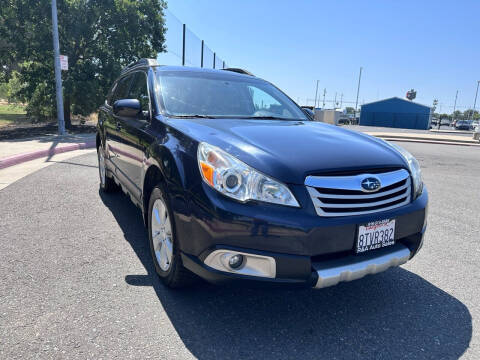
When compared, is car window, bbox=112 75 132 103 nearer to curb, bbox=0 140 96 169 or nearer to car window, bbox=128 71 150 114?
car window, bbox=128 71 150 114

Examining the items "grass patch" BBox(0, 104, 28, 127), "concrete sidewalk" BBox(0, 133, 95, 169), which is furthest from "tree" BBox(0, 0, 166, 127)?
"concrete sidewalk" BBox(0, 133, 95, 169)

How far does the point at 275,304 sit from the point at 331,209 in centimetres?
93

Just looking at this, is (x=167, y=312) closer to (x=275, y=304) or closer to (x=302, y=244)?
(x=275, y=304)

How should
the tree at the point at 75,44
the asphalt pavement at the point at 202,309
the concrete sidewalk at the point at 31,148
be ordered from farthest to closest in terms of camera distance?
1. the tree at the point at 75,44
2. the concrete sidewalk at the point at 31,148
3. the asphalt pavement at the point at 202,309

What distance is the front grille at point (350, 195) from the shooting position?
2.16 m

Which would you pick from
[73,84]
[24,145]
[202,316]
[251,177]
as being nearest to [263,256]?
[251,177]

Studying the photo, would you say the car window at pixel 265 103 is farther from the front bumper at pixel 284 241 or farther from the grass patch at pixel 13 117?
the grass patch at pixel 13 117

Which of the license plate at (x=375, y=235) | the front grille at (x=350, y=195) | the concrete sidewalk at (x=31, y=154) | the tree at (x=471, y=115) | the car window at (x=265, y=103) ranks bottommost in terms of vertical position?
the concrete sidewalk at (x=31, y=154)

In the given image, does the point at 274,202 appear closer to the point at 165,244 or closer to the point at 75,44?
the point at 165,244

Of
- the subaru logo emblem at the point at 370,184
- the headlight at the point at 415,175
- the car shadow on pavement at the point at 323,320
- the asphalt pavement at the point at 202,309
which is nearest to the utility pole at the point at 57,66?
the asphalt pavement at the point at 202,309

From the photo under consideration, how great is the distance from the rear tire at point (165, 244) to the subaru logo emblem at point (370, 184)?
127cm

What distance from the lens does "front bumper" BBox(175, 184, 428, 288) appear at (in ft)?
6.77

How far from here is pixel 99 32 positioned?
50.0 feet

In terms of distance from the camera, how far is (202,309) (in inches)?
101
